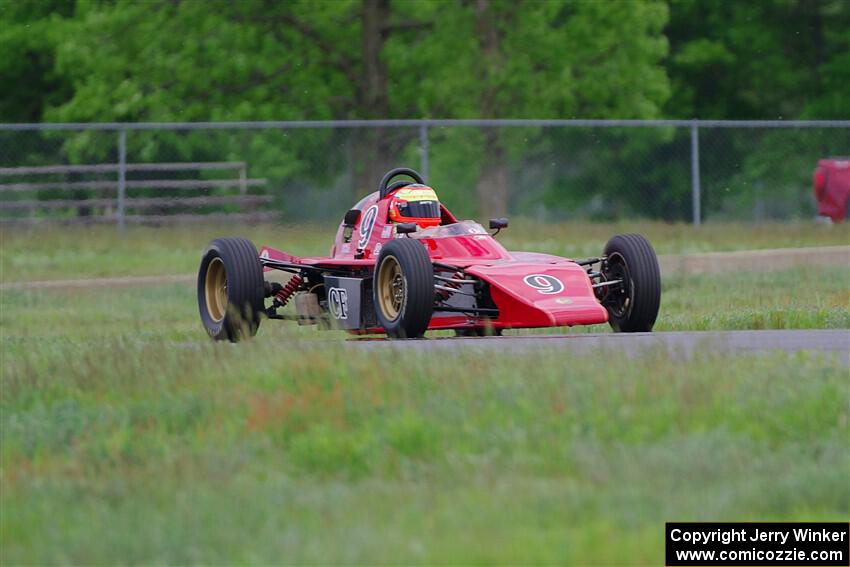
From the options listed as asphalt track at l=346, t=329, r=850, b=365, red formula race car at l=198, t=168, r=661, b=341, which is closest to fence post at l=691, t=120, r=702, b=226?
red formula race car at l=198, t=168, r=661, b=341

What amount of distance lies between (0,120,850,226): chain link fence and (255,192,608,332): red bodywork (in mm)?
9057

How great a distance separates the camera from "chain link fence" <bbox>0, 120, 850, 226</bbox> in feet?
84.6

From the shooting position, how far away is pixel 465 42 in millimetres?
32000

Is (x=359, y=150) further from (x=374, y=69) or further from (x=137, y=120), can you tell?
(x=137, y=120)

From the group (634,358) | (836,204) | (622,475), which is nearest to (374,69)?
(836,204)

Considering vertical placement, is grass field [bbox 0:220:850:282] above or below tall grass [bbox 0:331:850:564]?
above

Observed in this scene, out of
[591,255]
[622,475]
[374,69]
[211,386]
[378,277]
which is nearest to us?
[622,475]

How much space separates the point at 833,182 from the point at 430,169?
7.92 meters

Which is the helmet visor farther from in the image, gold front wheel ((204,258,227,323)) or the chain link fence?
the chain link fence

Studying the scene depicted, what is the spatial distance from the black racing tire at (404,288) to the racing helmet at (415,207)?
1248 millimetres

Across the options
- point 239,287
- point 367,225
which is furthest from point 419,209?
point 239,287

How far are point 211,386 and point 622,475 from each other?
335 centimetres

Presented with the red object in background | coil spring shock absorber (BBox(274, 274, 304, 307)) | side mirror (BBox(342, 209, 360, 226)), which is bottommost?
coil spring shock absorber (BBox(274, 274, 304, 307))

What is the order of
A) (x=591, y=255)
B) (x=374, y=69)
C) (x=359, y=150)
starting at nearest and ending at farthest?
(x=591, y=255) → (x=359, y=150) → (x=374, y=69)
